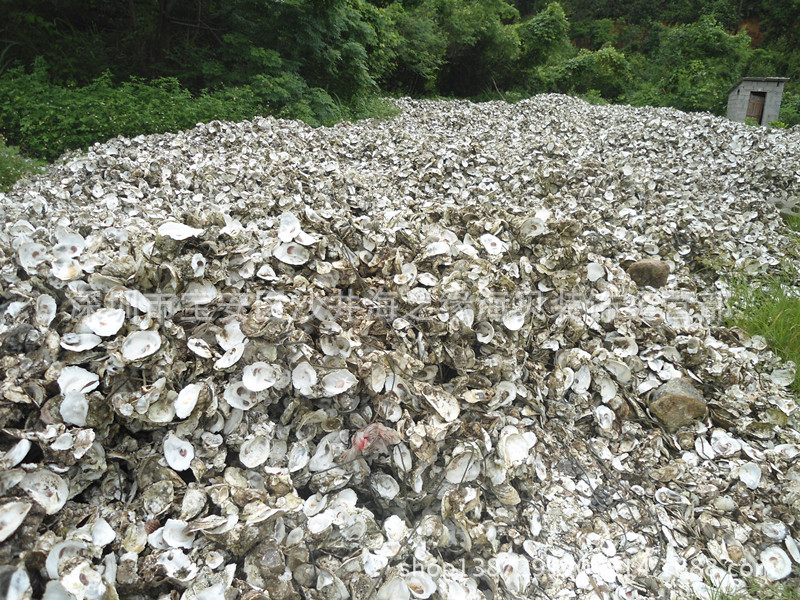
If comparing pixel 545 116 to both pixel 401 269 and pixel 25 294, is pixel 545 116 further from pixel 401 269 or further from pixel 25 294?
pixel 25 294

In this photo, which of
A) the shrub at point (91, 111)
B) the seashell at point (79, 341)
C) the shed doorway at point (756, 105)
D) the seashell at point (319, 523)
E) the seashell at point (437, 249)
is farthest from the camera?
the shed doorway at point (756, 105)

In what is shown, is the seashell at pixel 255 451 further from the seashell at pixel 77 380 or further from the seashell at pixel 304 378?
the seashell at pixel 77 380

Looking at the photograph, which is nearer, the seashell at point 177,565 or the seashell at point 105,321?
the seashell at point 177,565

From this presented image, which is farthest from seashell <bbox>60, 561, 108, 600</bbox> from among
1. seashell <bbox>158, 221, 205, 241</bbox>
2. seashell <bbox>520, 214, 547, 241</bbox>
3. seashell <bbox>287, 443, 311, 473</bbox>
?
seashell <bbox>520, 214, 547, 241</bbox>

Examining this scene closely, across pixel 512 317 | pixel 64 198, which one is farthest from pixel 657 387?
pixel 64 198

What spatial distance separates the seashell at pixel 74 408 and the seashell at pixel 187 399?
0.75 ft

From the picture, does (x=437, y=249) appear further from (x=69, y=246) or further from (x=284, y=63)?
(x=284, y=63)

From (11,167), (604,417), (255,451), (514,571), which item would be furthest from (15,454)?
(11,167)

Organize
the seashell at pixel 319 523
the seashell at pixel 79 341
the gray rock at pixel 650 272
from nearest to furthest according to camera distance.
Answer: the seashell at pixel 319 523 → the seashell at pixel 79 341 → the gray rock at pixel 650 272

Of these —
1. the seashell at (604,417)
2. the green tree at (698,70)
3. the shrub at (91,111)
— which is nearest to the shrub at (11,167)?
the shrub at (91,111)

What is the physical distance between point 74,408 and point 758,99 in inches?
399

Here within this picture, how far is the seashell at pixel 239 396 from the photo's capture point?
4.65 ft

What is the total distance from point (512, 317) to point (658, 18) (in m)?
24.4

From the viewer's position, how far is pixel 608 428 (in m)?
1.78
